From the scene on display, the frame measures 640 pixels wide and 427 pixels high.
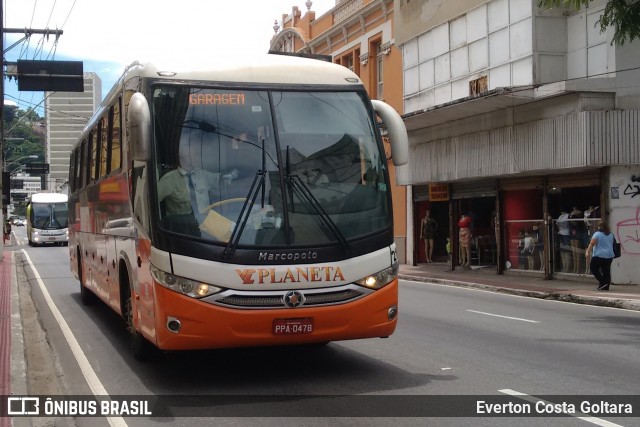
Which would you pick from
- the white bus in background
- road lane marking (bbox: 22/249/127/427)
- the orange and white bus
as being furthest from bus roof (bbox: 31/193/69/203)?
the orange and white bus

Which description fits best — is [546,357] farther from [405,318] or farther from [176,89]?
[176,89]

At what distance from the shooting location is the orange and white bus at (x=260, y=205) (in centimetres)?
695

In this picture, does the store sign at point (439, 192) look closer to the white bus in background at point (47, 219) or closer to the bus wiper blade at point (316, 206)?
the bus wiper blade at point (316, 206)

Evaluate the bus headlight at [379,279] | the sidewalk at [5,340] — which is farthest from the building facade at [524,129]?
the sidewalk at [5,340]

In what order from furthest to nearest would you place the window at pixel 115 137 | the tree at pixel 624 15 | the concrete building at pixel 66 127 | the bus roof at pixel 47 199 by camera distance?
the concrete building at pixel 66 127, the bus roof at pixel 47 199, the tree at pixel 624 15, the window at pixel 115 137

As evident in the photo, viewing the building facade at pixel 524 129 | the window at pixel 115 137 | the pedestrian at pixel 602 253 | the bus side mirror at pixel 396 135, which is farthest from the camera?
the building facade at pixel 524 129

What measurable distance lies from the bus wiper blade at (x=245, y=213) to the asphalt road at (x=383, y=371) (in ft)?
4.62

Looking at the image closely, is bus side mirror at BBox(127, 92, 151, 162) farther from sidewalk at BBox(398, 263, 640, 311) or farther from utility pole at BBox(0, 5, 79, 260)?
utility pole at BBox(0, 5, 79, 260)

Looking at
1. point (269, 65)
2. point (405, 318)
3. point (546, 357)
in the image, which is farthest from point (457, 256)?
point (269, 65)

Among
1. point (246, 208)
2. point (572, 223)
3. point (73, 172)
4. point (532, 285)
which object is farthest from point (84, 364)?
point (572, 223)

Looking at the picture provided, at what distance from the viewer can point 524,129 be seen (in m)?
20.5

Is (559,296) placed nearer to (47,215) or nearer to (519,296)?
(519,296)

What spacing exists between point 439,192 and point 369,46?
28.0ft

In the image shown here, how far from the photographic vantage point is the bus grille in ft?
22.7
